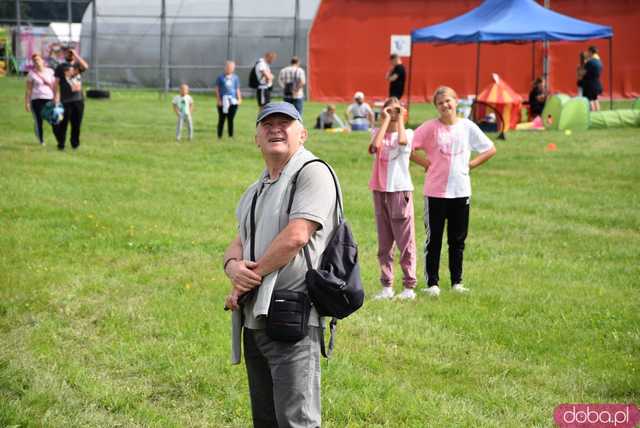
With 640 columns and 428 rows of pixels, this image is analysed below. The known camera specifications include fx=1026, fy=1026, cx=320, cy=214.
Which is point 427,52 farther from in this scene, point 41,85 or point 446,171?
point 446,171

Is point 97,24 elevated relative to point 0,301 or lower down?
elevated

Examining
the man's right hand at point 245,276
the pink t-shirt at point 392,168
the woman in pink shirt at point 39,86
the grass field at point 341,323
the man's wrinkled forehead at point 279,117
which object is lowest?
the grass field at point 341,323

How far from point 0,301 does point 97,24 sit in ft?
112

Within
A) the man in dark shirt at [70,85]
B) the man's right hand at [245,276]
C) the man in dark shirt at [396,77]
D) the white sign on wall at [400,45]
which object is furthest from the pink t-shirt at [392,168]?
the white sign on wall at [400,45]

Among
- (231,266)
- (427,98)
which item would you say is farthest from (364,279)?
(427,98)

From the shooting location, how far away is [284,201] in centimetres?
454

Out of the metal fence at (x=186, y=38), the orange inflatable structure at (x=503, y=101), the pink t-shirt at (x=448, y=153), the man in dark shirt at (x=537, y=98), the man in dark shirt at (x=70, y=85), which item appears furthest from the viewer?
the metal fence at (x=186, y=38)

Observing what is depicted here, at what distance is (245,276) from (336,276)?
0.40 m

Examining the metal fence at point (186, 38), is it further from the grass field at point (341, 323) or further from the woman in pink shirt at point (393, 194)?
Result: the woman in pink shirt at point (393, 194)

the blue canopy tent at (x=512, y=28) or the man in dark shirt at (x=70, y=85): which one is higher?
the blue canopy tent at (x=512, y=28)

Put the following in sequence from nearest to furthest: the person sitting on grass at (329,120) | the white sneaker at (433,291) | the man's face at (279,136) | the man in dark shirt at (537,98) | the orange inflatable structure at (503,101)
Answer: the man's face at (279,136), the white sneaker at (433,291), the orange inflatable structure at (503,101), the person sitting on grass at (329,120), the man in dark shirt at (537,98)

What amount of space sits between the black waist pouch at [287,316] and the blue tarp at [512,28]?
2245 cm

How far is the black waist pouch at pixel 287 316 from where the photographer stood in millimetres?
4461

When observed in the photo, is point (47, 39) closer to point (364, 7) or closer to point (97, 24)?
point (97, 24)
